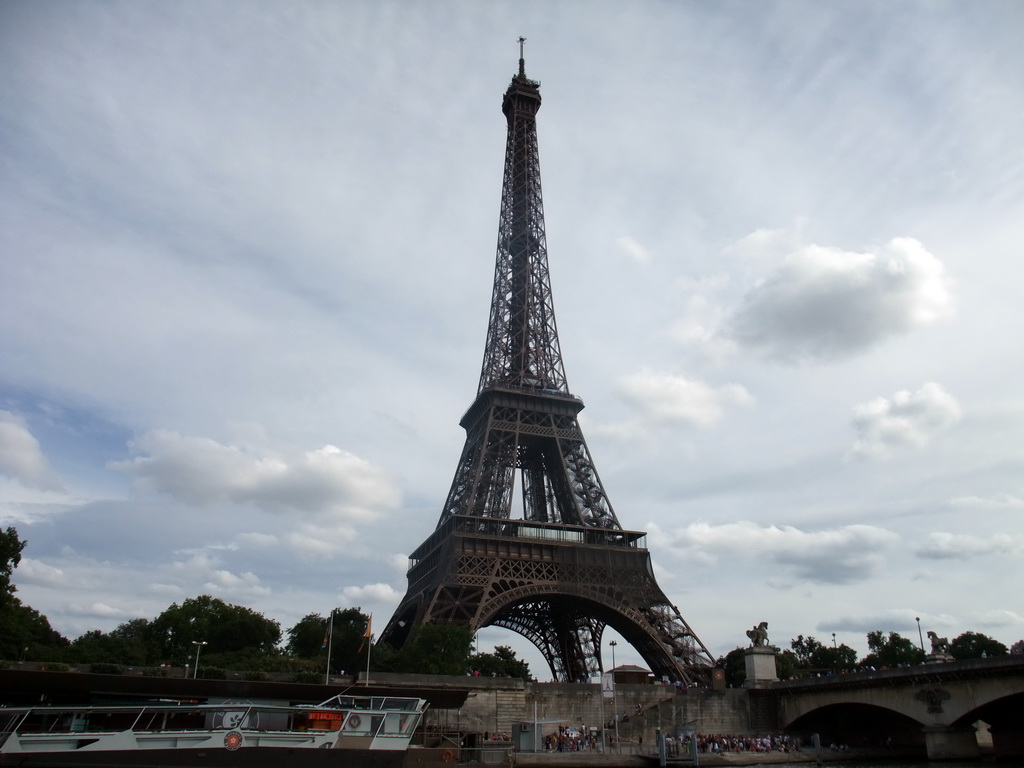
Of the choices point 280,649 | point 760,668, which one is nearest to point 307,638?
point 280,649

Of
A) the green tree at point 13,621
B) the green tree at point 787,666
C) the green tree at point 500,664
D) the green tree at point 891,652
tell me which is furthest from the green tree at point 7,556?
the green tree at point 891,652

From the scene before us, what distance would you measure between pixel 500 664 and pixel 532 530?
15.9 metres

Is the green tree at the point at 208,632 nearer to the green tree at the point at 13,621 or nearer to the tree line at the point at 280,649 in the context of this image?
the tree line at the point at 280,649

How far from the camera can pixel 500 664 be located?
75188 millimetres

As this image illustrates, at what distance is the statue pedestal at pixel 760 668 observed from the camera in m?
60.1

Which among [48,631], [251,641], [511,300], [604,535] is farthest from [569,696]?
[48,631]

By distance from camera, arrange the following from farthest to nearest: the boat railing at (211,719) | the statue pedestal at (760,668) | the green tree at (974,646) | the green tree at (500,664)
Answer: the green tree at (974,646), the green tree at (500,664), the statue pedestal at (760,668), the boat railing at (211,719)

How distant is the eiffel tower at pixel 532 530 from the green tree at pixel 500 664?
4.05 m

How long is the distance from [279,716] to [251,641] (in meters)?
48.3

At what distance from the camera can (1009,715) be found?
50.6m

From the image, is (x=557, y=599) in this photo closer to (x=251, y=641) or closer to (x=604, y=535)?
(x=604, y=535)

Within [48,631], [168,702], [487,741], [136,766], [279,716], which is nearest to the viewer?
[136,766]

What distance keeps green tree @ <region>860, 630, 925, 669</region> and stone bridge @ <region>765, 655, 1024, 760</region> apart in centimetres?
3005

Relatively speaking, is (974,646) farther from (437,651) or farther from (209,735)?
(209,735)
